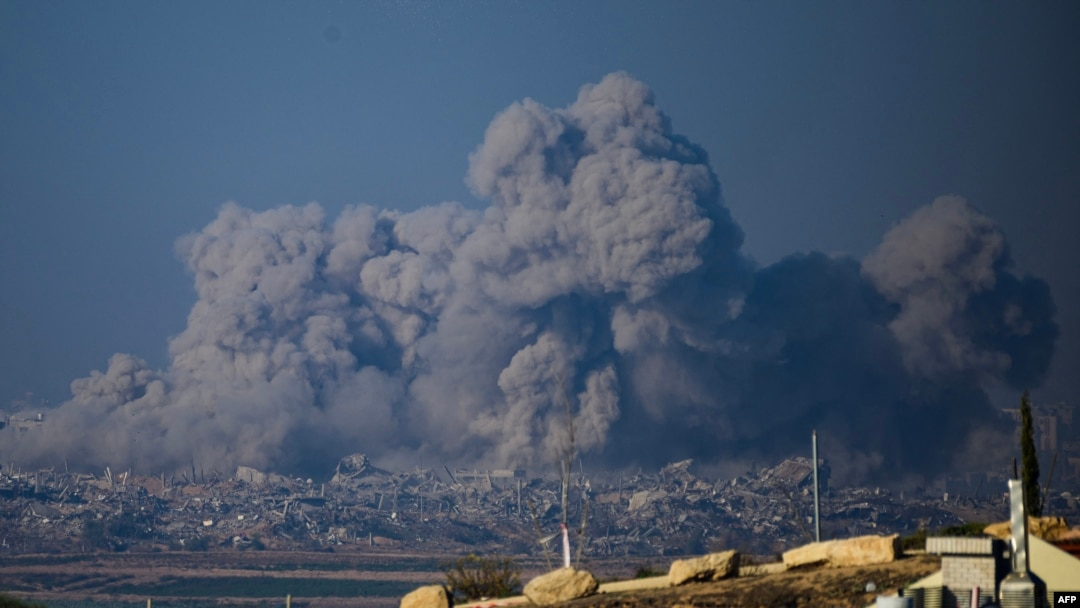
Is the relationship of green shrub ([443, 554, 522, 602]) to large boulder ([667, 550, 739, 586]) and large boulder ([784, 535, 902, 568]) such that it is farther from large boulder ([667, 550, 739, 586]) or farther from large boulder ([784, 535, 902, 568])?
large boulder ([784, 535, 902, 568])

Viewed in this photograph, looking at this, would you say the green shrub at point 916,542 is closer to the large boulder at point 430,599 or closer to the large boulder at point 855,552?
the large boulder at point 855,552

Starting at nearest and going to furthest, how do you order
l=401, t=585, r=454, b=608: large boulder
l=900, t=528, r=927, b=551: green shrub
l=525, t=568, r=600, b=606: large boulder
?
l=525, t=568, r=600, b=606: large boulder → l=401, t=585, r=454, b=608: large boulder → l=900, t=528, r=927, b=551: green shrub

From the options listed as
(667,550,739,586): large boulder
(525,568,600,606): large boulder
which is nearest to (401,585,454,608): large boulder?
(525,568,600,606): large boulder

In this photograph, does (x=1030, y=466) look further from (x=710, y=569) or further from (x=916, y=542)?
(x=710, y=569)

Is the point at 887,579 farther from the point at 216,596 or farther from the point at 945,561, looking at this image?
the point at 216,596

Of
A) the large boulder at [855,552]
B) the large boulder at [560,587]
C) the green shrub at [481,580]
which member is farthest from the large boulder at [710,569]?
the green shrub at [481,580]

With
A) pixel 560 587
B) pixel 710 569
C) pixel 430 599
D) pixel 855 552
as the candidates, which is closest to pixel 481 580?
pixel 430 599
